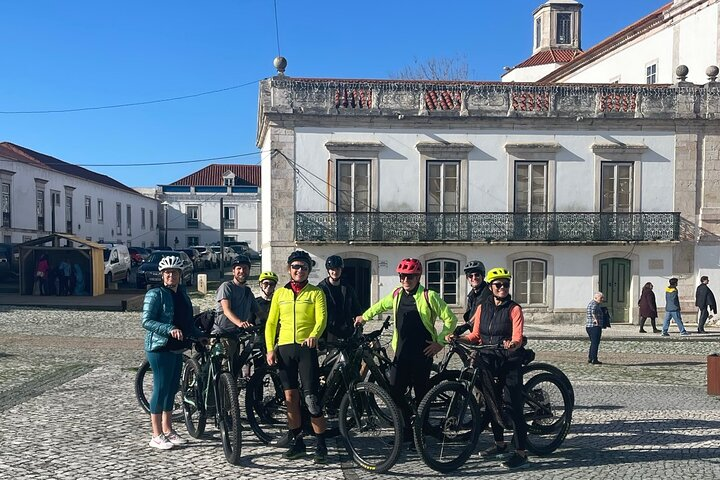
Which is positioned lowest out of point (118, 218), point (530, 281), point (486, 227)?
point (530, 281)

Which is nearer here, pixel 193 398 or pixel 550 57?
pixel 193 398

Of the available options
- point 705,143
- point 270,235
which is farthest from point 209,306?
point 705,143

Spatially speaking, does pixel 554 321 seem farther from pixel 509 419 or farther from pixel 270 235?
pixel 509 419

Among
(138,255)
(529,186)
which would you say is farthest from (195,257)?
(529,186)

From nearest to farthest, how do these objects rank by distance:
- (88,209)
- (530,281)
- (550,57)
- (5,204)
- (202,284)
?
(530,281) < (202,284) < (5,204) < (550,57) < (88,209)

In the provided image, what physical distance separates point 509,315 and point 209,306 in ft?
57.9

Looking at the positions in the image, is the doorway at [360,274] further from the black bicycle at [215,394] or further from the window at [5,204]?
the window at [5,204]

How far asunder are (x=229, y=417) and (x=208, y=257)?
3674 centimetres

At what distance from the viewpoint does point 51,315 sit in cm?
1892

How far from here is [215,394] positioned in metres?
6.05

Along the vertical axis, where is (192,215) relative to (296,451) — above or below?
above

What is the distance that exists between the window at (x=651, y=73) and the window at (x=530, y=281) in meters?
9.79

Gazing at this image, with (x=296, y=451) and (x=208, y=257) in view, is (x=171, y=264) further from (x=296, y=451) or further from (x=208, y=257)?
(x=208, y=257)

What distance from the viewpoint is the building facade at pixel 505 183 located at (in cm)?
1977
